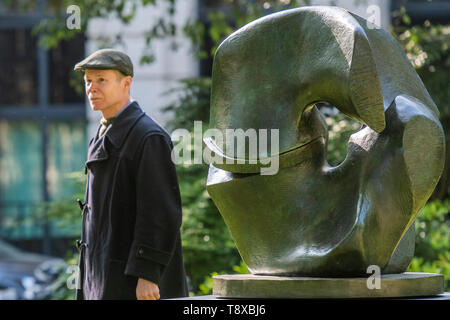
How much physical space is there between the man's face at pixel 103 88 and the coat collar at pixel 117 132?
0.08 meters

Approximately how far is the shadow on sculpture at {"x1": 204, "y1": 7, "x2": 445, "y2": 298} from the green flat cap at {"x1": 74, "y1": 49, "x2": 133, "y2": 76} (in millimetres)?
663

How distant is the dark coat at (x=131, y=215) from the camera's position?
4586mm

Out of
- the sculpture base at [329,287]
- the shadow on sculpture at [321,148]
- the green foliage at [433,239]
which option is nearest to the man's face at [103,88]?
the shadow on sculpture at [321,148]

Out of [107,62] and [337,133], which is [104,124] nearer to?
[107,62]

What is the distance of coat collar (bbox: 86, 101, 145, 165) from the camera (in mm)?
4773

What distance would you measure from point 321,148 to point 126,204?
105 centimetres


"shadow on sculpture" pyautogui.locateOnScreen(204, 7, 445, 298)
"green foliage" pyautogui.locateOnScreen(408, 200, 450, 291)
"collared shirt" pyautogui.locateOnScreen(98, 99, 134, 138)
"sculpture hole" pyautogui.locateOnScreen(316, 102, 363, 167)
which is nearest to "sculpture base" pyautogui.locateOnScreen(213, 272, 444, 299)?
"shadow on sculpture" pyautogui.locateOnScreen(204, 7, 445, 298)

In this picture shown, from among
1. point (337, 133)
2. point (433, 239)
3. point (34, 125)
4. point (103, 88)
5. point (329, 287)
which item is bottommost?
point (433, 239)

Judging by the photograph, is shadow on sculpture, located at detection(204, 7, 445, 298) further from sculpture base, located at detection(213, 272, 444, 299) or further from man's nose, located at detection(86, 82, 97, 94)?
man's nose, located at detection(86, 82, 97, 94)

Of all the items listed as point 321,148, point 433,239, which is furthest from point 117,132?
point 433,239

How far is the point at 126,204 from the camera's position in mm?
4684

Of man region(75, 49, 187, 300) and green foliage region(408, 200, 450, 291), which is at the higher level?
man region(75, 49, 187, 300)
